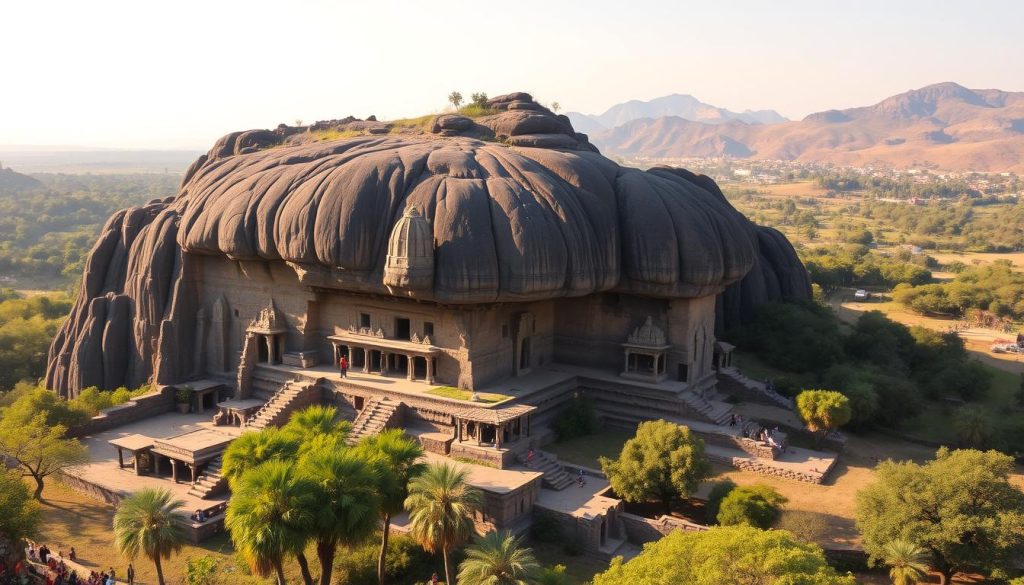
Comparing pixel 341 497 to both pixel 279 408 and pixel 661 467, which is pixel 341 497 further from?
pixel 279 408

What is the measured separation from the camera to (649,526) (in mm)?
23047

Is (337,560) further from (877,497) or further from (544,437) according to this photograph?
(877,497)

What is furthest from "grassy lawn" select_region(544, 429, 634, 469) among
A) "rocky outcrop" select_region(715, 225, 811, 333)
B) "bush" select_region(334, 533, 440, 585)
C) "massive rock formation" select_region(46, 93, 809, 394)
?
"rocky outcrop" select_region(715, 225, 811, 333)

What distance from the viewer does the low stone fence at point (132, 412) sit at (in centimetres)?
2992

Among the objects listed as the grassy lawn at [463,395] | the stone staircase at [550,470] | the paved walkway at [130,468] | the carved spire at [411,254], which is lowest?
the paved walkway at [130,468]

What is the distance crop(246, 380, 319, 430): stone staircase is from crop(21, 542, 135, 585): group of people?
864cm

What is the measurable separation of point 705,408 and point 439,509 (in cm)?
1659

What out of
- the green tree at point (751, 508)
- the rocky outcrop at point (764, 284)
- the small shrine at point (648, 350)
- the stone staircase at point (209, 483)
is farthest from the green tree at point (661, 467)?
the rocky outcrop at point (764, 284)

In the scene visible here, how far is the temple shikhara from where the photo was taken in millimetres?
27406

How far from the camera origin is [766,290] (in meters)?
44.3

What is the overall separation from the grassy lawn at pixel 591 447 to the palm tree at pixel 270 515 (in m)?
13.9

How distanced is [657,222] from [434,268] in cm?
966

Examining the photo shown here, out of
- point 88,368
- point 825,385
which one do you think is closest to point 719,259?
point 825,385

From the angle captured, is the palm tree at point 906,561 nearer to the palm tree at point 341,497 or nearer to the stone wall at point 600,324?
the palm tree at point 341,497
